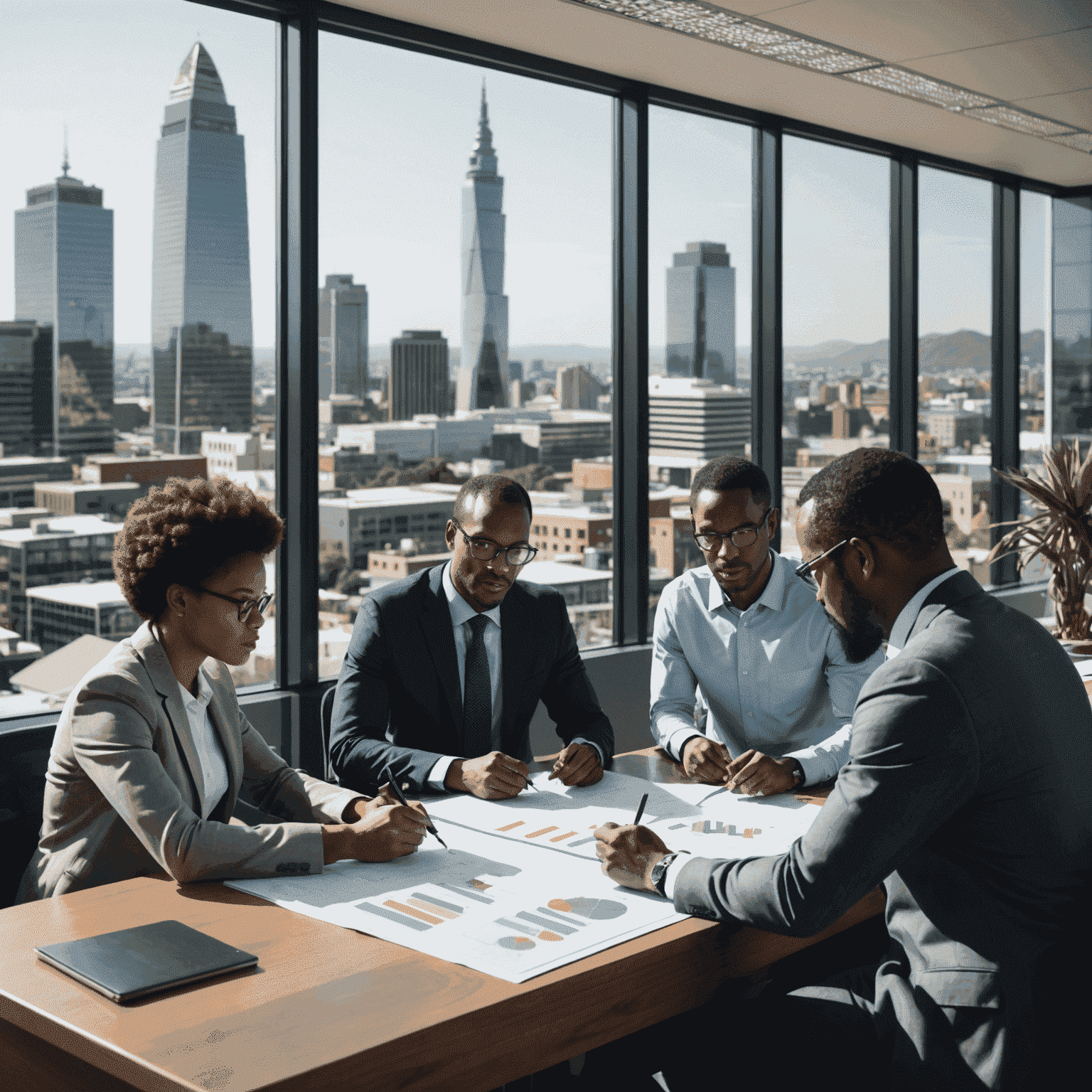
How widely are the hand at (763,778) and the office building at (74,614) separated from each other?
185 cm

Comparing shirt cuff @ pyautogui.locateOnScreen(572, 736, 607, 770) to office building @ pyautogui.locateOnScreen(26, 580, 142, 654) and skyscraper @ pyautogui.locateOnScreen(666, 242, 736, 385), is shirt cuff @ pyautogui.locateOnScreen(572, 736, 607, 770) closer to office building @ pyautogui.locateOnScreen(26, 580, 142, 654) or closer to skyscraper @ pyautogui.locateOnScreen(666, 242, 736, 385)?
office building @ pyautogui.locateOnScreen(26, 580, 142, 654)

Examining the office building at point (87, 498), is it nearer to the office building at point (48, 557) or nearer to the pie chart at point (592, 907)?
the office building at point (48, 557)

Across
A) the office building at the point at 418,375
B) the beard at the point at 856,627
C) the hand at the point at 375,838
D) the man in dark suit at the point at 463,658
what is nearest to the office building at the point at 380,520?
the office building at the point at 418,375

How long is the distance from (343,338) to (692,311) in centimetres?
174

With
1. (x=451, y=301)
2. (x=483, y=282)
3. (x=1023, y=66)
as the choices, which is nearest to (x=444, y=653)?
(x=451, y=301)

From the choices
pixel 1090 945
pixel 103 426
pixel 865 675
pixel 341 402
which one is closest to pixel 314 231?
pixel 341 402

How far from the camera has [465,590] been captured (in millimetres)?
2865

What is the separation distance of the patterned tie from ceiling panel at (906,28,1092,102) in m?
2.98

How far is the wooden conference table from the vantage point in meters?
1.33

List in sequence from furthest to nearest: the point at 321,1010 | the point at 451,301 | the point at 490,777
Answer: the point at 451,301, the point at 490,777, the point at 321,1010

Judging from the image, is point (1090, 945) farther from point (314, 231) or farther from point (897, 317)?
point (897, 317)

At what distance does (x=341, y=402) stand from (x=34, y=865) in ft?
7.15

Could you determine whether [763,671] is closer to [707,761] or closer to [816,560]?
[707,761]

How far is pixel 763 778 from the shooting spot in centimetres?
244
